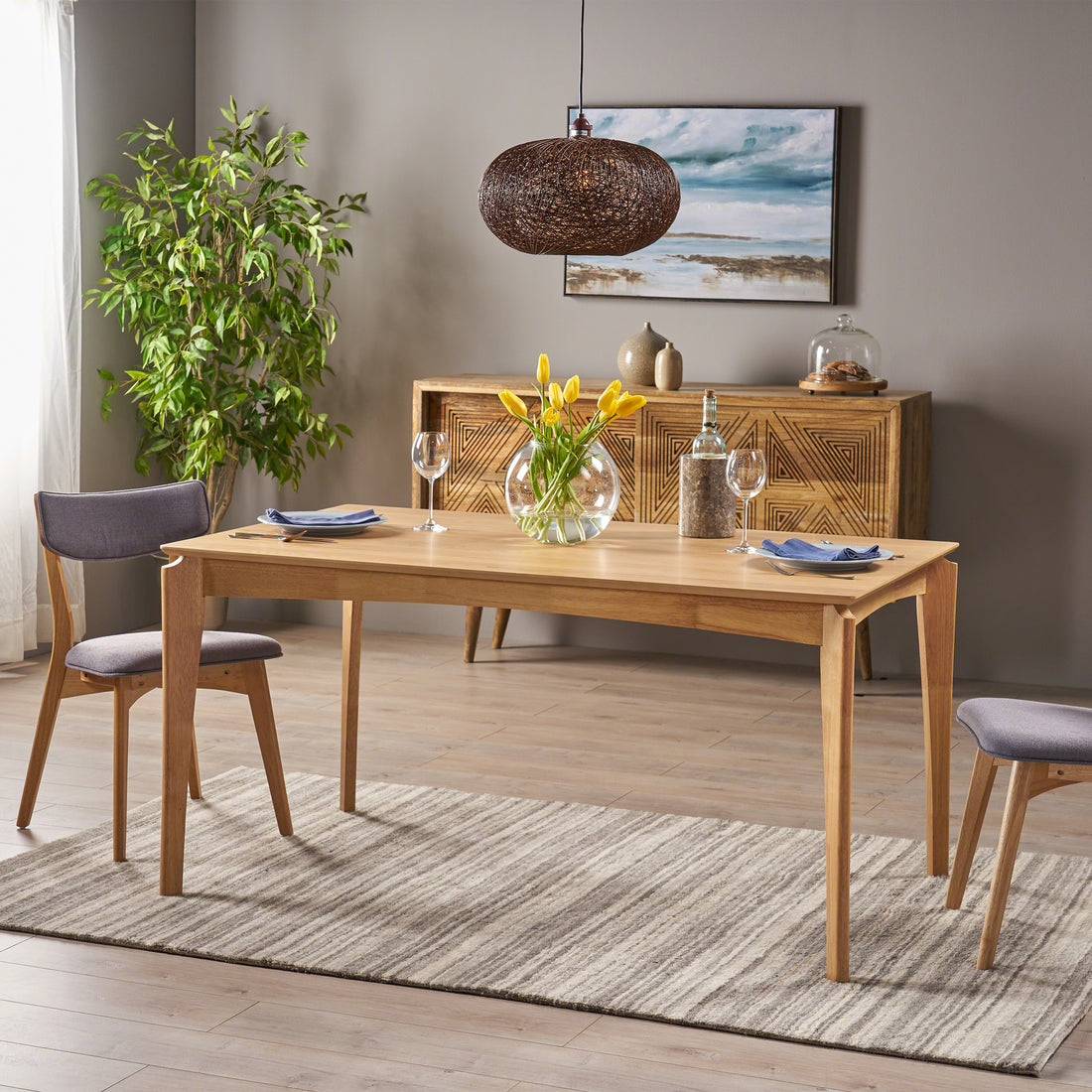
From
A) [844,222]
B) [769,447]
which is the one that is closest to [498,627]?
[769,447]

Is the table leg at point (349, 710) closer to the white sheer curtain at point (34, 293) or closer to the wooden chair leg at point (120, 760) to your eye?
the wooden chair leg at point (120, 760)

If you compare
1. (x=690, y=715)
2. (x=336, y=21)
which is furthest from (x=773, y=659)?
(x=336, y=21)

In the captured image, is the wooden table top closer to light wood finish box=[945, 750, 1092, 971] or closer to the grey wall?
light wood finish box=[945, 750, 1092, 971]

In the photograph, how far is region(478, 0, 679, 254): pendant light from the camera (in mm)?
3260

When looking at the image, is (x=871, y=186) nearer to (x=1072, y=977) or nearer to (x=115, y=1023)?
(x=1072, y=977)

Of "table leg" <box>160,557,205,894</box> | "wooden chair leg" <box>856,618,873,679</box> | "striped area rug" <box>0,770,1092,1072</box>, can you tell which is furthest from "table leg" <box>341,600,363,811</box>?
"wooden chair leg" <box>856,618,873,679</box>

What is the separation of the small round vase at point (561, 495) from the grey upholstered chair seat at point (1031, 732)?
830mm

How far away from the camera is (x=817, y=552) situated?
303 centimetres

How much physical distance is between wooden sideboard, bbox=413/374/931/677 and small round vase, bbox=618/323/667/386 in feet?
0.22

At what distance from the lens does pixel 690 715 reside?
4781 millimetres

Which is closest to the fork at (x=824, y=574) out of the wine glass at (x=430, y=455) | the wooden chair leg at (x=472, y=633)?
the wine glass at (x=430, y=455)

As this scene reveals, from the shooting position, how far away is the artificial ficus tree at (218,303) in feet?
17.9

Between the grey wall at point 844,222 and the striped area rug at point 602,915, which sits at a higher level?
the grey wall at point 844,222

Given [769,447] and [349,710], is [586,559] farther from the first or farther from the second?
[769,447]
